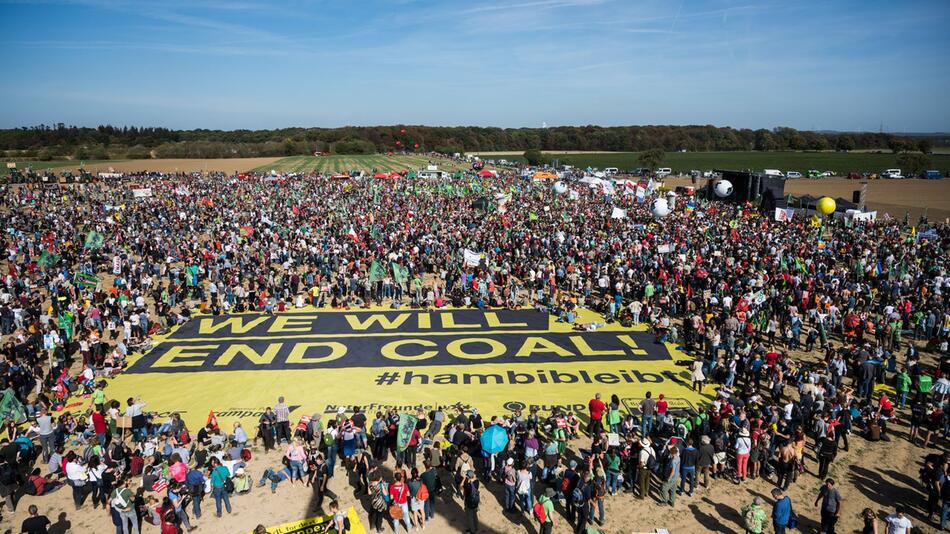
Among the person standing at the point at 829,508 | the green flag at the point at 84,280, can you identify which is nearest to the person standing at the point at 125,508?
the person standing at the point at 829,508

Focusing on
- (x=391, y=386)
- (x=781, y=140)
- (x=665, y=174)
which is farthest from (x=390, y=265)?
(x=781, y=140)

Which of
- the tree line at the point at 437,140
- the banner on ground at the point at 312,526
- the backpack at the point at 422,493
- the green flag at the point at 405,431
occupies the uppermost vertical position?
the tree line at the point at 437,140

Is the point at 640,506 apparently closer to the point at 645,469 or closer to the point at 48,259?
the point at 645,469

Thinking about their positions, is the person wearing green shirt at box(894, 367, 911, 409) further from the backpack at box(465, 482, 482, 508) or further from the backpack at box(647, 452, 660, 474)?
the backpack at box(465, 482, 482, 508)

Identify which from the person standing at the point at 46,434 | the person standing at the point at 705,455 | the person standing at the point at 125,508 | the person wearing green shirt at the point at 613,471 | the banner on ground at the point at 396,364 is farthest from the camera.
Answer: the banner on ground at the point at 396,364

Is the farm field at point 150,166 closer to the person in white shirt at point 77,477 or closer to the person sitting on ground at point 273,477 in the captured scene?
the person in white shirt at point 77,477

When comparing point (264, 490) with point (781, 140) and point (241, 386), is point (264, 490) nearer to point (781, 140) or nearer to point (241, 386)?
point (241, 386)
